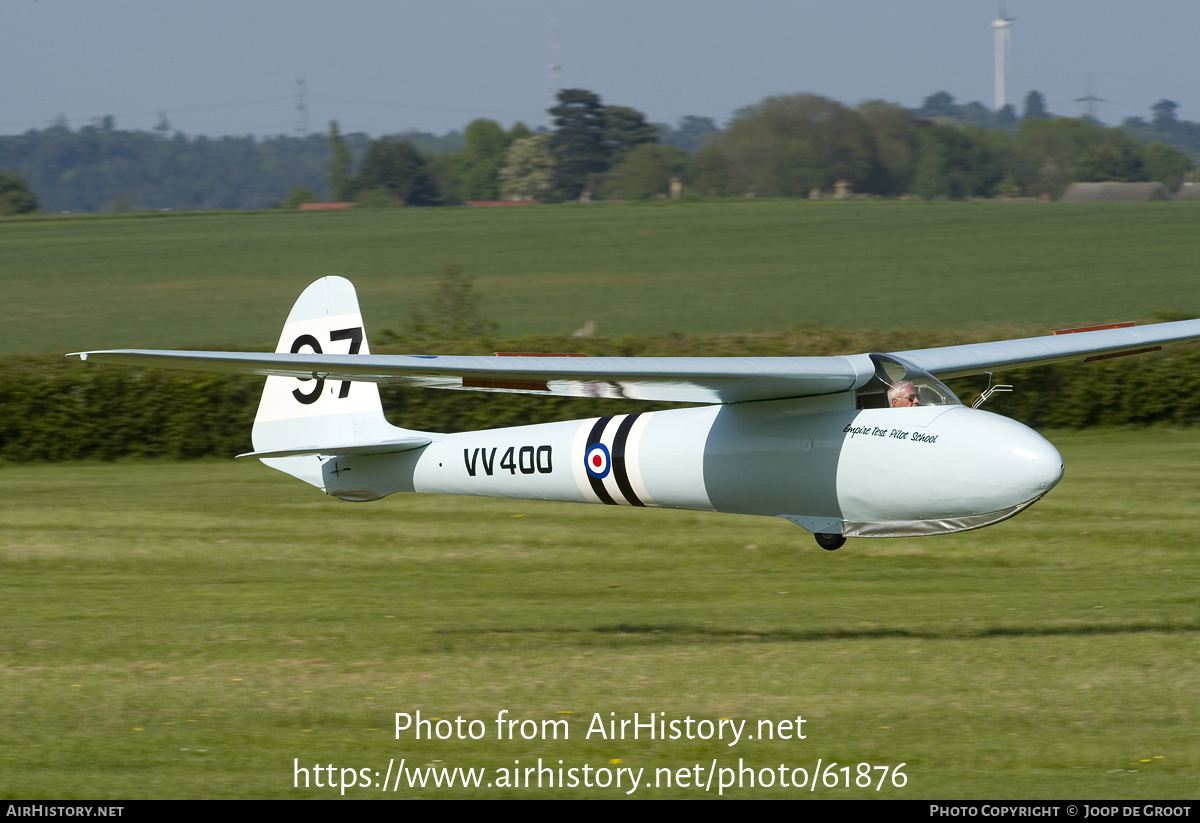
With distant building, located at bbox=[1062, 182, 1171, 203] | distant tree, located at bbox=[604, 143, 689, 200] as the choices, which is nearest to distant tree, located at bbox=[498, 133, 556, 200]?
distant tree, located at bbox=[604, 143, 689, 200]

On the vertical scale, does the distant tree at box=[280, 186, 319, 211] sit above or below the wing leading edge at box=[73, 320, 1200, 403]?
above

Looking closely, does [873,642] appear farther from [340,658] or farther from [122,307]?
[122,307]

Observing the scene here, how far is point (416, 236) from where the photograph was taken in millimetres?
72500

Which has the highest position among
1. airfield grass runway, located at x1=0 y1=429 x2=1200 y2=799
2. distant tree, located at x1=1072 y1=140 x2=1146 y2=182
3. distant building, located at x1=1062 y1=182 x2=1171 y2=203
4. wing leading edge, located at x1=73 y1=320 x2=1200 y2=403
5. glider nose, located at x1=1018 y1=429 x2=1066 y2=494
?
distant tree, located at x1=1072 y1=140 x2=1146 y2=182

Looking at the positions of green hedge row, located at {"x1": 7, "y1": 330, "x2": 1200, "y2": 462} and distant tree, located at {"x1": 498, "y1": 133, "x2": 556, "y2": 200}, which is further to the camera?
distant tree, located at {"x1": 498, "y1": 133, "x2": 556, "y2": 200}

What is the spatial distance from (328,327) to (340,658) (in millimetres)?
3395

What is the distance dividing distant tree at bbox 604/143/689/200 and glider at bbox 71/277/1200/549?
95.5 metres

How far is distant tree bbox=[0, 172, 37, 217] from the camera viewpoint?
94.1 m

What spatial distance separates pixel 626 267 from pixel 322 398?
45.5 meters

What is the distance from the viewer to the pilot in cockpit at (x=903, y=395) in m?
10.1

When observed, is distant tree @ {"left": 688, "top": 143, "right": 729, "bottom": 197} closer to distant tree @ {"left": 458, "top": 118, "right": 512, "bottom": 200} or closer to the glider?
distant tree @ {"left": 458, "top": 118, "right": 512, "bottom": 200}

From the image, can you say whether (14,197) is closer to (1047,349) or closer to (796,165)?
(796,165)

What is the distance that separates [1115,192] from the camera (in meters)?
97.3
